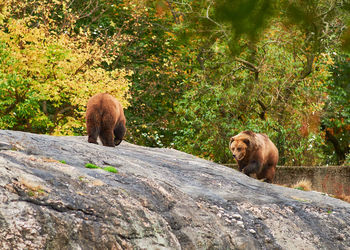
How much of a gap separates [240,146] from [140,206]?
4.44m

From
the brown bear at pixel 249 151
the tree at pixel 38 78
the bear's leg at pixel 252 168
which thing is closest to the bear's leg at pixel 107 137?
the brown bear at pixel 249 151

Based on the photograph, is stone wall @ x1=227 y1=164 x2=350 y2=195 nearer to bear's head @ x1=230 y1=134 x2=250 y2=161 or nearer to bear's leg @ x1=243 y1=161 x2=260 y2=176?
bear's leg @ x1=243 y1=161 x2=260 y2=176

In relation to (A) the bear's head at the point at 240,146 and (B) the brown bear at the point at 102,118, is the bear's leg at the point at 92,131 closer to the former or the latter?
(B) the brown bear at the point at 102,118

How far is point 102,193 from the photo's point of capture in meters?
5.62

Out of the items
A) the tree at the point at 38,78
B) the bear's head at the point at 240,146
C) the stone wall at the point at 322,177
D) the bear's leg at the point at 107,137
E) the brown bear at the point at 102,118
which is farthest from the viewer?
the tree at the point at 38,78

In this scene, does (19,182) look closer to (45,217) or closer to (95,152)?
(45,217)

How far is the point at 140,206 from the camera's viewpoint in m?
5.72

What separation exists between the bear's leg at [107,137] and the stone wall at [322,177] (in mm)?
5685

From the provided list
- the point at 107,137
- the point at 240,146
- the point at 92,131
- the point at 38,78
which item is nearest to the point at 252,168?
the point at 240,146

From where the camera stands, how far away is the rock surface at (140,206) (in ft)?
15.8

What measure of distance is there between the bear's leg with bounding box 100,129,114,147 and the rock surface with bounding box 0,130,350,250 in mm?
1080

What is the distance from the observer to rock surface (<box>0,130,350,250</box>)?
4.81 meters

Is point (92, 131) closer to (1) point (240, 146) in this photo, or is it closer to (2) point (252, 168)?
(1) point (240, 146)

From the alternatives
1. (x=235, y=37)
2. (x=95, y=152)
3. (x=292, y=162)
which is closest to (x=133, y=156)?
(x=95, y=152)
